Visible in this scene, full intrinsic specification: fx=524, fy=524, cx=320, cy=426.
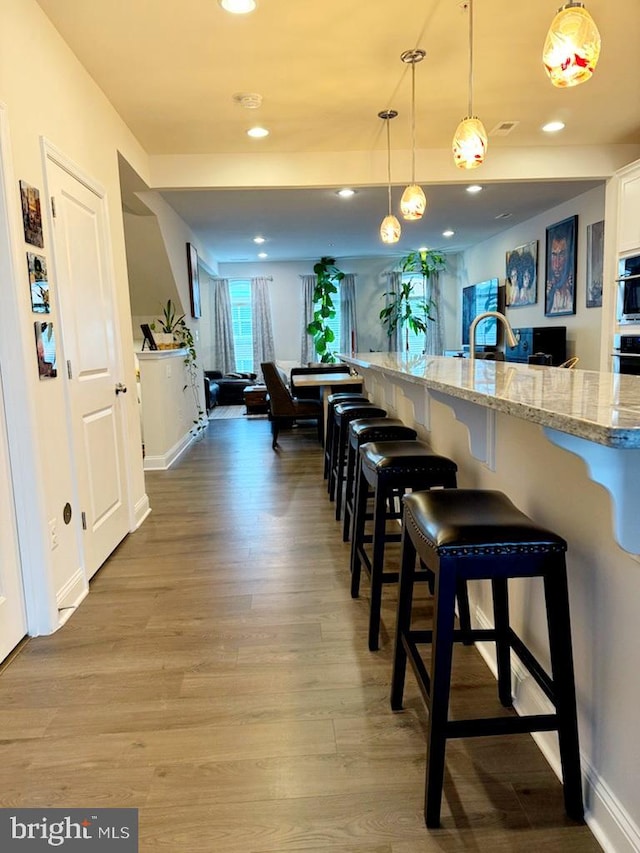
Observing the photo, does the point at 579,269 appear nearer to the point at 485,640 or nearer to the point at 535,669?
the point at 485,640

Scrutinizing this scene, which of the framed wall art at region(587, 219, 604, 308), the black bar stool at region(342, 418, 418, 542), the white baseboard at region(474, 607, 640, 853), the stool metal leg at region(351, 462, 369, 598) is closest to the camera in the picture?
the white baseboard at region(474, 607, 640, 853)

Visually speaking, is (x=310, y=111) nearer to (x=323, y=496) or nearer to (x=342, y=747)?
(x=323, y=496)

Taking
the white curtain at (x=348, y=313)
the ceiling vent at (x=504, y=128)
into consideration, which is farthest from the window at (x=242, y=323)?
the ceiling vent at (x=504, y=128)

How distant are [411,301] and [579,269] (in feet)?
14.5

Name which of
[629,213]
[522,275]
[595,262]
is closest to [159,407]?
[629,213]

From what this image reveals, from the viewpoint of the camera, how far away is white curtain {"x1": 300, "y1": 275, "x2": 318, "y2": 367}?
10.0m

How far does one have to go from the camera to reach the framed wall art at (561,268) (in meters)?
5.80

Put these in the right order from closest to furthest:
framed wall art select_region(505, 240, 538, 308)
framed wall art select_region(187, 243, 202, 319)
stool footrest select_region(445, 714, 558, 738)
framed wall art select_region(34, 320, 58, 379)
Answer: stool footrest select_region(445, 714, 558, 738)
framed wall art select_region(34, 320, 58, 379)
framed wall art select_region(187, 243, 202, 319)
framed wall art select_region(505, 240, 538, 308)

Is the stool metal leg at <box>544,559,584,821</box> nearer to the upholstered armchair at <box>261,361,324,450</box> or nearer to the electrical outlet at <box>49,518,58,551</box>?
the electrical outlet at <box>49,518,58,551</box>

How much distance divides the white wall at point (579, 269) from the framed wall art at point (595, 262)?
0.24 ft

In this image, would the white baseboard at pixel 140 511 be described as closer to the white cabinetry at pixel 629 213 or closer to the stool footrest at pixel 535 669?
the stool footrest at pixel 535 669

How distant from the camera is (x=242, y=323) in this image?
1022 centimetres

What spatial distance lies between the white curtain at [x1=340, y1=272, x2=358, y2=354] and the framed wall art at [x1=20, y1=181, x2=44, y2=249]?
8085 mm

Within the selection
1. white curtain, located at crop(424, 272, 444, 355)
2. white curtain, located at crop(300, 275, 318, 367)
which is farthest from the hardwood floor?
white curtain, located at crop(424, 272, 444, 355)
